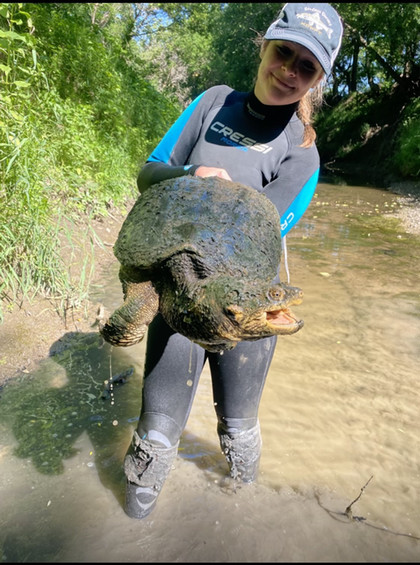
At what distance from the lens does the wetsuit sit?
1590 millimetres

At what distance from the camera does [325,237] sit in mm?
6668

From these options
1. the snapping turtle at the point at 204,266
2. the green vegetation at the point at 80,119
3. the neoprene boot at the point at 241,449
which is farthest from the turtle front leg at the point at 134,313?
the green vegetation at the point at 80,119

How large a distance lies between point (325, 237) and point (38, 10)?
16.1 ft

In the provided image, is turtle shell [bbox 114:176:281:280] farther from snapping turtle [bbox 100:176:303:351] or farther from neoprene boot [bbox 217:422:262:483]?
neoprene boot [bbox 217:422:262:483]

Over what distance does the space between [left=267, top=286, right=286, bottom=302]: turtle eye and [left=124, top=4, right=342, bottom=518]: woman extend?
0.72m

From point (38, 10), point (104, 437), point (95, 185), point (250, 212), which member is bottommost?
point (104, 437)

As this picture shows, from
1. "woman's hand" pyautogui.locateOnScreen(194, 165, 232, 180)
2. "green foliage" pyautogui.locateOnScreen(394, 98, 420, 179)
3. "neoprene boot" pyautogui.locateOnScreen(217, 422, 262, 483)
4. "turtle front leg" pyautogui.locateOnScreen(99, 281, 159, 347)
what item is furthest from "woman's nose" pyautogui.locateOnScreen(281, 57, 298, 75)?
"green foliage" pyautogui.locateOnScreen(394, 98, 420, 179)

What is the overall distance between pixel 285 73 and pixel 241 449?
155 centimetres

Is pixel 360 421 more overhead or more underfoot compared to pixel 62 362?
more overhead

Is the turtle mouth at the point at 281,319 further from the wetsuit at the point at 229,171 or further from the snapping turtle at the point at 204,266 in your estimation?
the wetsuit at the point at 229,171

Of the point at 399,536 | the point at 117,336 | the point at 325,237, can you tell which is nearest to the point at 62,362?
the point at 117,336

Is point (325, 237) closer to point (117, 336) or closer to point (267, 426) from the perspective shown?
point (267, 426)

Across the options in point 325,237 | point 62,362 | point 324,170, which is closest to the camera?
point 62,362

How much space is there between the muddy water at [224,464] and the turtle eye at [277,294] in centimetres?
137
